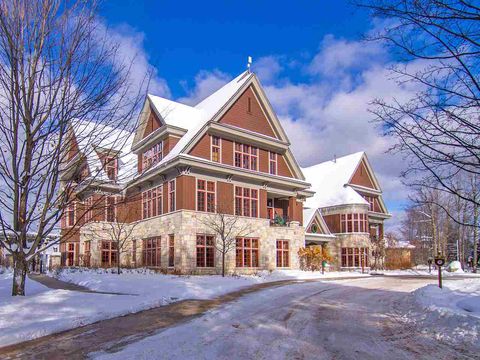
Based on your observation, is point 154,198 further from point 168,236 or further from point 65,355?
point 65,355

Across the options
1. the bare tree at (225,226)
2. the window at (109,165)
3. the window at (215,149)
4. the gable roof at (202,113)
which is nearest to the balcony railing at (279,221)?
the gable roof at (202,113)

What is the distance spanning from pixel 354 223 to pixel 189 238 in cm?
2312

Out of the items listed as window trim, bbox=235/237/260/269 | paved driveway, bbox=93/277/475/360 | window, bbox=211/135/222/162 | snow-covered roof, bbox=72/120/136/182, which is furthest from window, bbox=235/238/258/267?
snow-covered roof, bbox=72/120/136/182

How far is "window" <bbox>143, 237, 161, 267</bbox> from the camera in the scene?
29902 millimetres

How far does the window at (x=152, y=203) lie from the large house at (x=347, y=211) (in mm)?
16413

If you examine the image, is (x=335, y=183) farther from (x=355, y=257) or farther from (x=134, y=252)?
(x=134, y=252)

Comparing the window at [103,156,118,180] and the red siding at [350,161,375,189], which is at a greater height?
the red siding at [350,161,375,189]

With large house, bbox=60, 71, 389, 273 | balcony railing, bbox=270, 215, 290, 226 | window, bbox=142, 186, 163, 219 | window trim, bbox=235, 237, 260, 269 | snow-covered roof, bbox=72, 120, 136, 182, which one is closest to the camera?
snow-covered roof, bbox=72, 120, 136, 182

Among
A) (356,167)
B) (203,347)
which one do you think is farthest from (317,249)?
(203,347)

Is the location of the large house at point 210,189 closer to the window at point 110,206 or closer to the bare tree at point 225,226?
the bare tree at point 225,226

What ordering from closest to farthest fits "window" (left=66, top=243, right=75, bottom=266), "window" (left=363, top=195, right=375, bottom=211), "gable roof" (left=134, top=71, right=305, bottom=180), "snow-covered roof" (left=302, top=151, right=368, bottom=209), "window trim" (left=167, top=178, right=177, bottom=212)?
"window trim" (left=167, top=178, right=177, bottom=212)
"gable roof" (left=134, top=71, right=305, bottom=180)
"window" (left=66, top=243, right=75, bottom=266)
"snow-covered roof" (left=302, top=151, right=368, bottom=209)
"window" (left=363, top=195, right=375, bottom=211)

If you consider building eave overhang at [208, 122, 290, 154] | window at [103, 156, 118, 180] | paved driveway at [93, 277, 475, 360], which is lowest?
paved driveway at [93, 277, 475, 360]

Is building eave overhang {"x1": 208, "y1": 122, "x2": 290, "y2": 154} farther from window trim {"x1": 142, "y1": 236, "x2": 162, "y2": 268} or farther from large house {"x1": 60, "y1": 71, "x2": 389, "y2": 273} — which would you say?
window trim {"x1": 142, "y1": 236, "x2": 162, "y2": 268}

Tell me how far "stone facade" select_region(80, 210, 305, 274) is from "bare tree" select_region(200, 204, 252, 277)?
0.35ft
